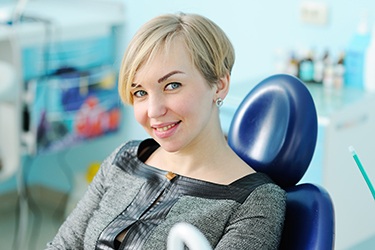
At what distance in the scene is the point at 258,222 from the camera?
57.3 inches

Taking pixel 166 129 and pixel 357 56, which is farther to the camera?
pixel 357 56

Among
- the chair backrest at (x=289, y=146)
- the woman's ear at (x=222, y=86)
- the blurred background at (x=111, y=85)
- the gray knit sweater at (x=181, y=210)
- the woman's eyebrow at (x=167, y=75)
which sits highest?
the woman's eyebrow at (x=167, y=75)

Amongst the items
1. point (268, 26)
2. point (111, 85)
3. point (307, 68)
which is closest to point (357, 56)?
point (307, 68)

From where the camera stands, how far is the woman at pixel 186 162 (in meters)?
1.50

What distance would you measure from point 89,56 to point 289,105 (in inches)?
80.8

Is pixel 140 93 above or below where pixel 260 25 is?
above

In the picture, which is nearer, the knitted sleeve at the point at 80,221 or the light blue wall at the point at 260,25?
the knitted sleeve at the point at 80,221

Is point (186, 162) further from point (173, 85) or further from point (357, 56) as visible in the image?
point (357, 56)

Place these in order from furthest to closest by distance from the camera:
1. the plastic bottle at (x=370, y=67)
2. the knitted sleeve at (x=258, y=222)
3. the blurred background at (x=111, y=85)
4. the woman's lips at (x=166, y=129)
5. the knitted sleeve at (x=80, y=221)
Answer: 1. the plastic bottle at (x=370, y=67)
2. the blurred background at (x=111, y=85)
3. the knitted sleeve at (x=80, y=221)
4. the woman's lips at (x=166, y=129)
5. the knitted sleeve at (x=258, y=222)

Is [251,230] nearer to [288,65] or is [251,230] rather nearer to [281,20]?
[288,65]

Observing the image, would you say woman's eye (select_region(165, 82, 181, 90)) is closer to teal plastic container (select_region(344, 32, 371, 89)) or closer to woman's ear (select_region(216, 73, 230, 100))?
woman's ear (select_region(216, 73, 230, 100))

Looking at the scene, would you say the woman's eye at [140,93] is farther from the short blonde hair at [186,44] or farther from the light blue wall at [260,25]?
the light blue wall at [260,25]

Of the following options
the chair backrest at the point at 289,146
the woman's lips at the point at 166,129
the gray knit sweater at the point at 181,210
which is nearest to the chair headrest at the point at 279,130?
the chair backrest at the point at 289,146

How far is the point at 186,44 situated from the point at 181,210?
0.34 meters
